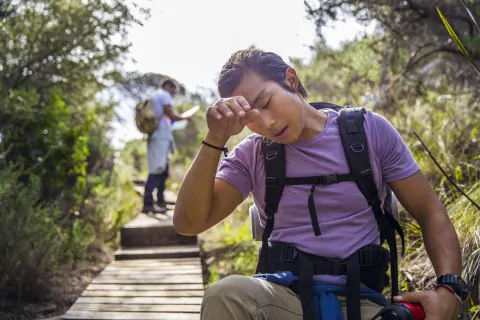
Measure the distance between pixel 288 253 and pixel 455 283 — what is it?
585 millimetres

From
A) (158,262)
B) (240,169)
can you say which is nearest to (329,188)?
(240,169)

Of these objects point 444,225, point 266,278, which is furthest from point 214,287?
point 444,225

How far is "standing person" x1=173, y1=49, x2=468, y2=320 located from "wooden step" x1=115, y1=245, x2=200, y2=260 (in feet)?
12.7

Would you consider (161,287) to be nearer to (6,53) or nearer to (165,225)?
(165,225)

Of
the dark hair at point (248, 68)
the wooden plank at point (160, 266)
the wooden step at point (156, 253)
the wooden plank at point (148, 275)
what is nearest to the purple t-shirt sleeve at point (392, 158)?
the dark hair at point (248, 68)

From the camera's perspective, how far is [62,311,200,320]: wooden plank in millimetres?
3675

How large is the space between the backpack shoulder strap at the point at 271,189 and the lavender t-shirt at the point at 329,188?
0.07 ft

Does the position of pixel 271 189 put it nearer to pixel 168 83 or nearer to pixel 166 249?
pixel 166 249

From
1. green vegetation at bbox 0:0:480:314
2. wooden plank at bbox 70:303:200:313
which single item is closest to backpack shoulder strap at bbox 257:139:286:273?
green vegetation at bbox 0:0:480:314

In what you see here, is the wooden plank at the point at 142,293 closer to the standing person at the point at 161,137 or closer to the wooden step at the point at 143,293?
the wooden step at the point at 143,293

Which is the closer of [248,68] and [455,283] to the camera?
[455,283]

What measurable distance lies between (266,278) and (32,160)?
15.4 feet

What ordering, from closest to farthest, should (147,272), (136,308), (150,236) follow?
(136,308), (147,272), (150,236)

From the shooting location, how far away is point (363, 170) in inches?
81.0
